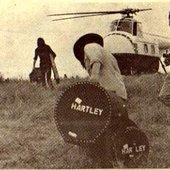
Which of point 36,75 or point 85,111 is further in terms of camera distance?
point 36,75

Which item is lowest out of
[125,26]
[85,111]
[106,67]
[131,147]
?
[131,147]

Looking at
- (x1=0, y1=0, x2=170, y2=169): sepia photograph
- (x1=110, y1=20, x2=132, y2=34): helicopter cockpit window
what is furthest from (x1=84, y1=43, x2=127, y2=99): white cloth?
(x1=110, y1=20, x2=132, y2=34): helicopter cockpit window

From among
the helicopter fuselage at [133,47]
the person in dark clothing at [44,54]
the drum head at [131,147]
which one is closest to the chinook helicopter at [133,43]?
the helicopter fuselage at [133,47]

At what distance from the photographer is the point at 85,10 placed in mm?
2469

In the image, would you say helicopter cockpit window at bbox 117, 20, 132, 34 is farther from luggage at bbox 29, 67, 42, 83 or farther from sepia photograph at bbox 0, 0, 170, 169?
luggage at bbox 29, 67, 42, 83

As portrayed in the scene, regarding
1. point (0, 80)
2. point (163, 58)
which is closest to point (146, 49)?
point (163, 58)

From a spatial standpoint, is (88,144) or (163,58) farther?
(163,58)

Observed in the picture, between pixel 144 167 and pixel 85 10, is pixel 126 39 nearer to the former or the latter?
pixel 85 10

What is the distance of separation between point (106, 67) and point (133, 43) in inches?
7.0

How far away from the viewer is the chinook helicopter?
244 cm

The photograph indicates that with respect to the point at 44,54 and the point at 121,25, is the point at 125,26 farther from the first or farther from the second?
the point at 44,54

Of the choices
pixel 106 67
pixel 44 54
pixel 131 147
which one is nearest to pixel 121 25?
pixel 106 67

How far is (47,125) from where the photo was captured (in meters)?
2.42

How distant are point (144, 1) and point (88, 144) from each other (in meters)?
0.61
